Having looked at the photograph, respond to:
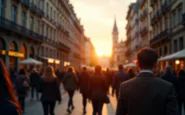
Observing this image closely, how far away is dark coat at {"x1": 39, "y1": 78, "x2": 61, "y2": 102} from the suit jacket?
16.5ft

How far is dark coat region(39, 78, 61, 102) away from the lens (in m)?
7.87

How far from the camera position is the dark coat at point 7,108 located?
2.03 meters

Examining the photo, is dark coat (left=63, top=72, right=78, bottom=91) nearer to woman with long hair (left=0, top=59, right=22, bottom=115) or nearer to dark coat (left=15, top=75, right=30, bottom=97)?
dark coat (left=15, top=75, right=30, bottom=97)

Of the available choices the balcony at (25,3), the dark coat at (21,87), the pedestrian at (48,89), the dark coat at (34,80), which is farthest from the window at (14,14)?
the pedestrian at (48,89)

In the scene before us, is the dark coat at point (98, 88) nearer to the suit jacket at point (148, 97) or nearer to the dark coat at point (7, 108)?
the suit jacket at point (148, 97)

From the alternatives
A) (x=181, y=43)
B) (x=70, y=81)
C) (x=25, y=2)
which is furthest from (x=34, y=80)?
(x=181, y=43)

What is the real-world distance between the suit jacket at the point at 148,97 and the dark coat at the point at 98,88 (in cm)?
542

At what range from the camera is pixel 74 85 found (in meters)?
11.6

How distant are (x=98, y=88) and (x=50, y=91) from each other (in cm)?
163

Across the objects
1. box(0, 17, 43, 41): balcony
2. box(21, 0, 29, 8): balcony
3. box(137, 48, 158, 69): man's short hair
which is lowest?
box(137, 48, 158, 69): man's short hair

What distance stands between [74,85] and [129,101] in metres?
8.64

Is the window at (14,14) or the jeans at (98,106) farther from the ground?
the window at (14,14)

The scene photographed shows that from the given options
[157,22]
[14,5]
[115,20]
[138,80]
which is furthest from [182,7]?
[115,20]

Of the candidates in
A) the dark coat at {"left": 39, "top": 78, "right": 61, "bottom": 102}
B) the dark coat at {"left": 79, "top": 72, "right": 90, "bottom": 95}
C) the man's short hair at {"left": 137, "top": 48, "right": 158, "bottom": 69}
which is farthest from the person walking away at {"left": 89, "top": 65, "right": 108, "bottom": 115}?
the man's short hair at {"left": 137, "top": 48, "right": 158, "bottom": 69}
